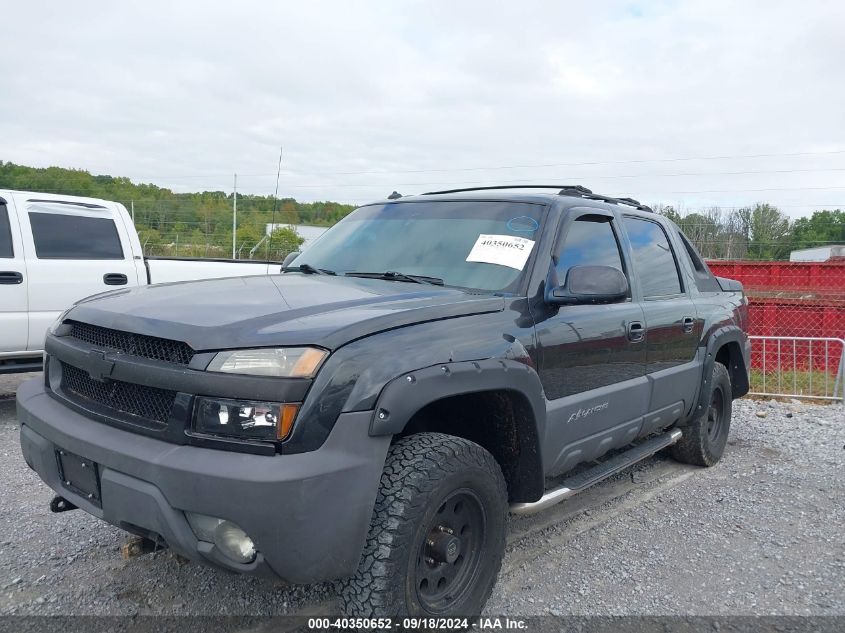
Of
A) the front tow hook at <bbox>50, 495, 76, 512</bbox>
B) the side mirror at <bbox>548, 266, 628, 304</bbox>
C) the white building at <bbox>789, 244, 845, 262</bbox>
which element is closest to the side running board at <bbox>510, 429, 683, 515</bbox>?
the side mirror at <bbox>548, 266, 628, 304</bbox>

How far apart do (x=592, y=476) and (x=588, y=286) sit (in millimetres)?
1100

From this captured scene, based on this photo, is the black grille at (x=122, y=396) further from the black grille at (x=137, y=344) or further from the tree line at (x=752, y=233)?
the tree line at (x=752, y=233)

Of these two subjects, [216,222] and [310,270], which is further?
[216,222]

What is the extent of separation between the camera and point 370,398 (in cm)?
229

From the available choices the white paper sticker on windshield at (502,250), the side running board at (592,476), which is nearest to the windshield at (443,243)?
the white paper sticker on windshield at (502,250)

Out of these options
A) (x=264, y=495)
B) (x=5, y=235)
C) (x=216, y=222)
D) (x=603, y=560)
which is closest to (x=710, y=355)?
(x=603, y=560)

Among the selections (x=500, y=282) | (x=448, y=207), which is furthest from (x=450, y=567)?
(x=448, y=207)

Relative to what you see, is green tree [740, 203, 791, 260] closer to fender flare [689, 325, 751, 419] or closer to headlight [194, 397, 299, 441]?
fender flare [689, 325, 751, 419]

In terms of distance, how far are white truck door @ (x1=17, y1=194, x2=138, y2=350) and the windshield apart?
3.26m

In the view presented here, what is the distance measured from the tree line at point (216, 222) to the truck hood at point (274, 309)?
924cm

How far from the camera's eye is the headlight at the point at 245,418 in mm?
2197

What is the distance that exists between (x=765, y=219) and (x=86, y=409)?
3078 centimetres

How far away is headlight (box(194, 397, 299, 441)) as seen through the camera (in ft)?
7.21

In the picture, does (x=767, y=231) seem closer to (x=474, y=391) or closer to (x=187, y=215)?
(x=187, y=215)
